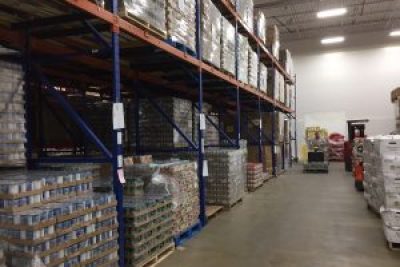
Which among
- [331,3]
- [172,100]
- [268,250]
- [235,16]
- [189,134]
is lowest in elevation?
[268,250]

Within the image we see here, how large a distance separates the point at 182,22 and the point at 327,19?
1441cm

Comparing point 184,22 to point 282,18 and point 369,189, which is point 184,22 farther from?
point 282,18

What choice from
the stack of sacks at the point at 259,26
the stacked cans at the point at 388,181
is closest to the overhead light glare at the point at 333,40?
the stack of sacks at the point at 259,26

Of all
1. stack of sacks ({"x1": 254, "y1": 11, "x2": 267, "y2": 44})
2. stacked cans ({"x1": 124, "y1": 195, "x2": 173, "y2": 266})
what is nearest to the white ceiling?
stack of sacks ({"x1": 254, "y1": 11, "x2": 267, "y2": 44})

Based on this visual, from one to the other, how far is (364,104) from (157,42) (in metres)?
18.7

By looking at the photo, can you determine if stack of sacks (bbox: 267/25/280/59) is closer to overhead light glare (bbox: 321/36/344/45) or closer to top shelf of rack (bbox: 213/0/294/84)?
top shelf of rack (bbox: 213/0/294/84)

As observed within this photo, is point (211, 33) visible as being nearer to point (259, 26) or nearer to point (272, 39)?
point (259, 26)

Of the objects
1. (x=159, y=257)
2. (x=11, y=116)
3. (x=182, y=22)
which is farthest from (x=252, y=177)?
(x=11, y=116)

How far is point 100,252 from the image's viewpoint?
3.69m

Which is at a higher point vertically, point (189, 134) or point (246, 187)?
point (189, 134)

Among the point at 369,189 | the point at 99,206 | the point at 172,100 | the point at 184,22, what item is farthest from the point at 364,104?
the point at 99,206

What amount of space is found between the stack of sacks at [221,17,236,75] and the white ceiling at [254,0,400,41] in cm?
787

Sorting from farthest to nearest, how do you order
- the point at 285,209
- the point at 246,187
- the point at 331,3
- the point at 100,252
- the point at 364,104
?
the point at 364,104, the point at 331,3, the point at 246,187, the point at 285,209, the point at 100,252

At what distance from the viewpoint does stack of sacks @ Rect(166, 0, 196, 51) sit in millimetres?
5520
